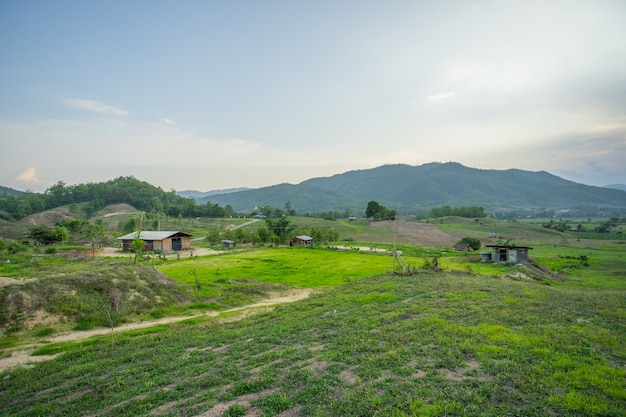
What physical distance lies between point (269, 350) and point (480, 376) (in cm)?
822

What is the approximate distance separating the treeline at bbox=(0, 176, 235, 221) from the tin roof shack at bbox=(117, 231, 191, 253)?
7097 centimetres

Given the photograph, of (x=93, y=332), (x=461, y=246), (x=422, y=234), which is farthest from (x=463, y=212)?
(x=93, y=332)

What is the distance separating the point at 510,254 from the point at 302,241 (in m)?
46.6

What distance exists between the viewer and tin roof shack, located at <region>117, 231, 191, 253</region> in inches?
2613

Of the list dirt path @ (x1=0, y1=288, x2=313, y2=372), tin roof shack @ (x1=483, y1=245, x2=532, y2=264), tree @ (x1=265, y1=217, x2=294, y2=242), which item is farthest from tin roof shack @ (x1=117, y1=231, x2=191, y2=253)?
tin roof shack @ (x1=483, y1=245, x2=532, y2=264)

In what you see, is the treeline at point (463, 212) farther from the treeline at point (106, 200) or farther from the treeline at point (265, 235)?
the treeline at point (106, 200)

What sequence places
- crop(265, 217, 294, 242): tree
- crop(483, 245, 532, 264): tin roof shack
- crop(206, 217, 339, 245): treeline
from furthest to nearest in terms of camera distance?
crop(265, 217, 294, 242): tree < crop(206, 217, 339, 245): treeline < crop(483, 245, 532, 264): tin roof shack

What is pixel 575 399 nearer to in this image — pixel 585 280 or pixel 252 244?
pixel 585 280

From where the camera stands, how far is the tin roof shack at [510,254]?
5078 cm

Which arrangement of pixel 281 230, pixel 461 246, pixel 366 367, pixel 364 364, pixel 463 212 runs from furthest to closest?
pixel 463 212
pixel 281 230
pixel 461 246
pixel 364 364
pixel 366 367

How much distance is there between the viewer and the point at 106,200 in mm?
151875

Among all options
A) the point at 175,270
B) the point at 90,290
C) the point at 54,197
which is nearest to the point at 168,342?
the point at 90,290

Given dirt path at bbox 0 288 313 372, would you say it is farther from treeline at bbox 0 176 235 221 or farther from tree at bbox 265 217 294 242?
treeline at bbox 0 176 235 221

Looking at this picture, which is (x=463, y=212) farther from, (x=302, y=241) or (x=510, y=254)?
(x=510, y=254)
